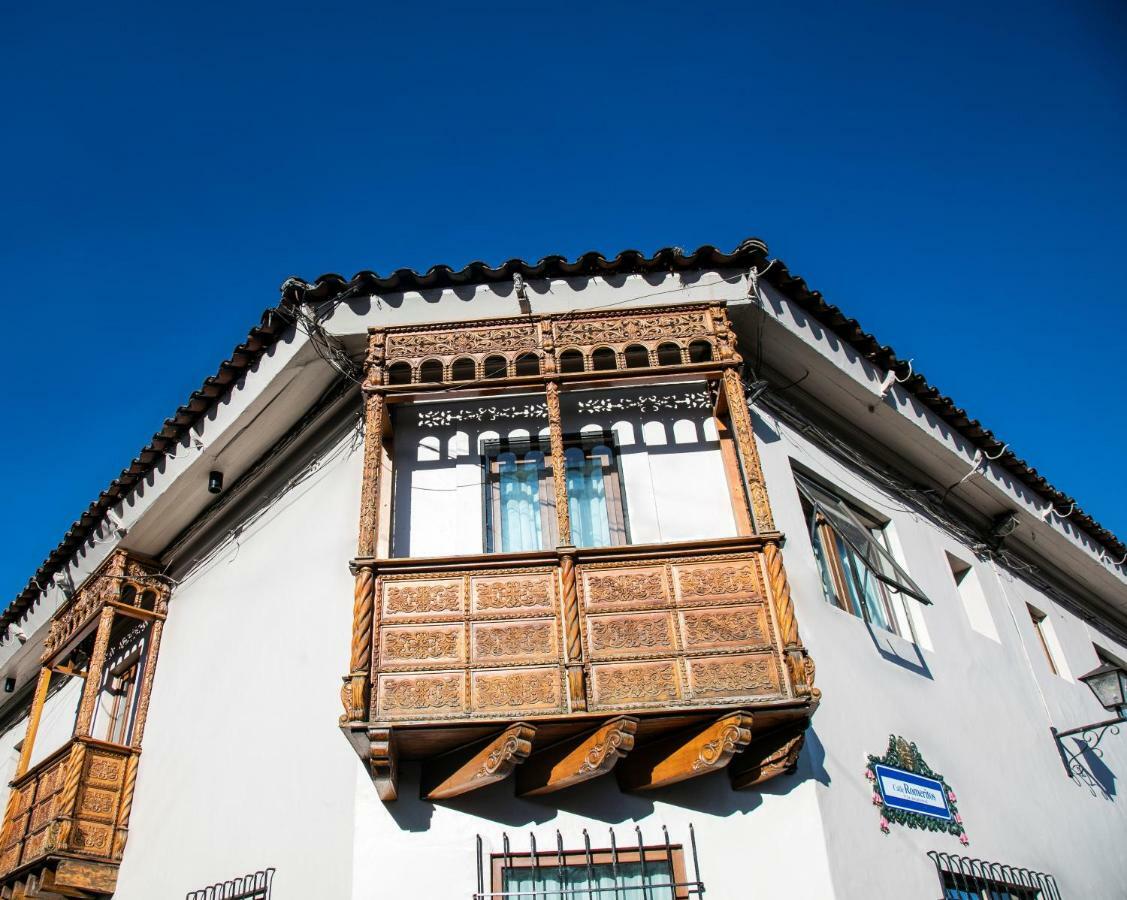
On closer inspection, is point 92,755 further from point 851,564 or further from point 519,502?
point 851,564

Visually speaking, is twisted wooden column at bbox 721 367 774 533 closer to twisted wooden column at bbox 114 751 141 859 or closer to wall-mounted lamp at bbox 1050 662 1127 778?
wall-mounted lamp at bbox 1050 662 1127 778

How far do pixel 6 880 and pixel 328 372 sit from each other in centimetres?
518

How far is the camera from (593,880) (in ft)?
17.7

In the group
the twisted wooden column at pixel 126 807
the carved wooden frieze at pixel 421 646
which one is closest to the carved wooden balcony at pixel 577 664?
the carved wooden frieze at pixel 421 646

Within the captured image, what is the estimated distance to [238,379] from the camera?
8.21 meters

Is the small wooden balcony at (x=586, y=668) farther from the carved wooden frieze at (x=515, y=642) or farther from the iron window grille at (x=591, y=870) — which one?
the iron window grille at (x=591, y=870)

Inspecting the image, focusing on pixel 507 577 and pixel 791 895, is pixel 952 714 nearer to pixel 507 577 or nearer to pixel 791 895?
pixel 791 895

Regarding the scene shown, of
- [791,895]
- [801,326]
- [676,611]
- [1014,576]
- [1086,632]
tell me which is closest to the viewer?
[791,895]

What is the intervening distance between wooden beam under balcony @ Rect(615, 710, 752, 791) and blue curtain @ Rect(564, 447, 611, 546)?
1719mm

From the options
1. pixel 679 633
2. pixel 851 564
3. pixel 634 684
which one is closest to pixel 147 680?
pixel 634 684

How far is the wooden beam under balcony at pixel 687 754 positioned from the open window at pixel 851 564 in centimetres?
218

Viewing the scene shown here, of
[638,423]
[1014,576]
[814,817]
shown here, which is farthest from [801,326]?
[1014,576]

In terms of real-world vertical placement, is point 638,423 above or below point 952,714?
above

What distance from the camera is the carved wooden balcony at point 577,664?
5.38 metres
